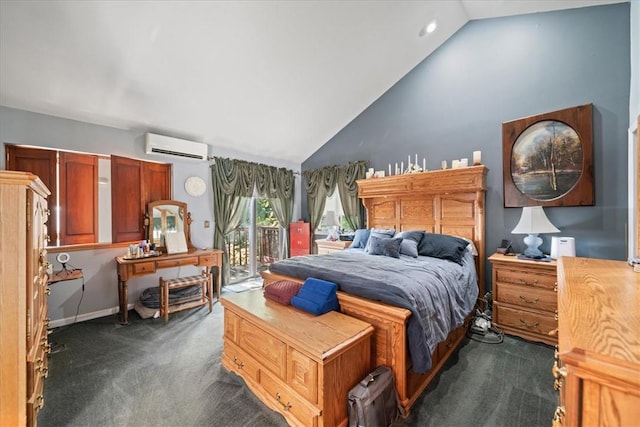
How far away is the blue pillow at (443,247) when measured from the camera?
297 cm

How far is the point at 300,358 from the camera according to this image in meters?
1.60

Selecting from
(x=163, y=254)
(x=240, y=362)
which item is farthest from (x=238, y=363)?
(x=163, y=254)

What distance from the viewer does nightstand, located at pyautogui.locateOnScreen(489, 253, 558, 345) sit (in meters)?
2.62

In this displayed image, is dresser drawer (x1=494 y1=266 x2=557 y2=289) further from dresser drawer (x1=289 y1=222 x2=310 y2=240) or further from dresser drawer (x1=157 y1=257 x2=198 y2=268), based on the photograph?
dresser drawer (x1=157 y1=257 x2=198 y2=268)

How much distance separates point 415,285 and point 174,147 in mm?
3589

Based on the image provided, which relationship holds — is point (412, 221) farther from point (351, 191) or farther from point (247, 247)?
point (247, 247)

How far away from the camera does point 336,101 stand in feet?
13.8

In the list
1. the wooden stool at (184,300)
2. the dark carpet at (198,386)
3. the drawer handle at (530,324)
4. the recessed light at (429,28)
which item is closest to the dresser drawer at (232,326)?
the dark carpet at (198,386)

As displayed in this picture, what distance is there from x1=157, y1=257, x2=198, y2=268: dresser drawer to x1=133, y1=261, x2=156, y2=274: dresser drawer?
0.24 feet

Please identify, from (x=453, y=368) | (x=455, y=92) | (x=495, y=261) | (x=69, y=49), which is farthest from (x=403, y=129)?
(x=69, y=49)

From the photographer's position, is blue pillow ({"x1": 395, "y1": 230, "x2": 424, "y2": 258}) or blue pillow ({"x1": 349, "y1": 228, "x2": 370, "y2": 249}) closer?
blue pillow ({"x1": 395, "y1": 230, "x2": 424, "y2": 258})

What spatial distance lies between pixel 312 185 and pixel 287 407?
4096 mm

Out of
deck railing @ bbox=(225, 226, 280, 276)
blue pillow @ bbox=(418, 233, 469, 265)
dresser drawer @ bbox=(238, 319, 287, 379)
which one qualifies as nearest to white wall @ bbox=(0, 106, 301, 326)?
deck railing @ bbox=(225, 226, 280, 276)

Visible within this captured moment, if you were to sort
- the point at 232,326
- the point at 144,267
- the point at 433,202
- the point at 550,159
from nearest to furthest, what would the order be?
1. the point at 232,326
2. the point at 550,159
3. the point at 144,267
4. the point at 433,202
